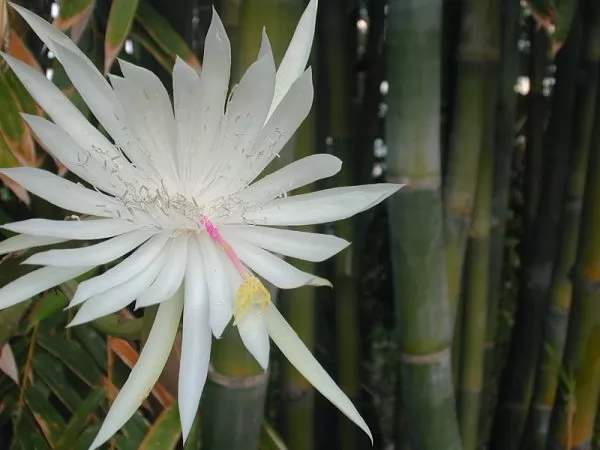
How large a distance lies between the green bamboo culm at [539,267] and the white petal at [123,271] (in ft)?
1.76

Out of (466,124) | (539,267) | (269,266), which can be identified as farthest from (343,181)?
(269,266)

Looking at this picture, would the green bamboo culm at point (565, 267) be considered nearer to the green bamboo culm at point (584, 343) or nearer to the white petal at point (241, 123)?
the green bamboo culm at point (584, 343)

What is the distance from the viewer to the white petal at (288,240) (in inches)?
11.5

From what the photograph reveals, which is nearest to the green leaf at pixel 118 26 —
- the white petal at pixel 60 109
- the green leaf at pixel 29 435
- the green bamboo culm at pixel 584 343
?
the white petal at pixel 60 109

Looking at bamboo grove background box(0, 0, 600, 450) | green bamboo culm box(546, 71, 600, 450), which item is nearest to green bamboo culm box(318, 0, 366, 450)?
bamboo grove background box(0, 0, 600, 450)

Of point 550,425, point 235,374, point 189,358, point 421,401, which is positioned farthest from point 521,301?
point 189,358

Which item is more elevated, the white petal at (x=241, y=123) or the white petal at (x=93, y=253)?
the white petal at (x=241, y=123)

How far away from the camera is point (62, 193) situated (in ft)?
0.91

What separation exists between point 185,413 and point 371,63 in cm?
55

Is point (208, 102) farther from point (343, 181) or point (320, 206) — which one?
point (343, 181)

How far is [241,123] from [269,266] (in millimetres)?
70

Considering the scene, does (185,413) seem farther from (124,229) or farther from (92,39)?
(92,39)

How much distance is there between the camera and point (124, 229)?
0.29 m

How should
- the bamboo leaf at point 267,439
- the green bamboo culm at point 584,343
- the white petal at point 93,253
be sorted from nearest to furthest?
the white petal at point 93,253, the bamboo leaf at point 267,439, the green bamboo culm at point 584,343
